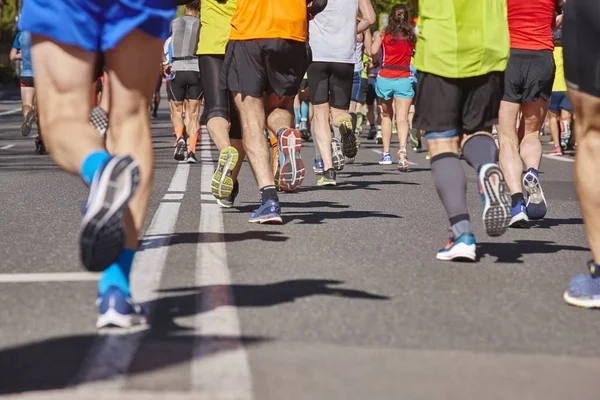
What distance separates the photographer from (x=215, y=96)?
30.1 ft

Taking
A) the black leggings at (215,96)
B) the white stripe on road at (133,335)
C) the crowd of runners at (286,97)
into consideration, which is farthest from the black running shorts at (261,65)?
the white stripe on road at (133,335)

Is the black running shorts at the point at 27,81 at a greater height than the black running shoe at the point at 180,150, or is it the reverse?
the black running shorts at the point at 27,81

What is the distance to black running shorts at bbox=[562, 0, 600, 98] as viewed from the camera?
526 cm

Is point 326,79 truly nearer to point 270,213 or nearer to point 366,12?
point 366,12

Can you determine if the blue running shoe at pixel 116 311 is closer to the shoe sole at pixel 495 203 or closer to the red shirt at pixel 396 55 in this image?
the shoe sole at pixel 495 203

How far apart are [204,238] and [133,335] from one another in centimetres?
298

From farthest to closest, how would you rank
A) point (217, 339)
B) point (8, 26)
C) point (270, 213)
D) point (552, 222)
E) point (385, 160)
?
point (8, 26), point (385, 160), point (552, 222), point (270, 213), point (217, 339)

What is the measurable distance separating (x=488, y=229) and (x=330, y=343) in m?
2.12

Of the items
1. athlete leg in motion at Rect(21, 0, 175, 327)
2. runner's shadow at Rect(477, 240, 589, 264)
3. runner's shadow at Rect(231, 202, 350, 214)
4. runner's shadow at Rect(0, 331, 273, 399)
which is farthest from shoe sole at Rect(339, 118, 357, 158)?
runner's shadow at Rect(0, 331, 273, 399)

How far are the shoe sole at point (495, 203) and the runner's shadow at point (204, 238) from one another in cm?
144

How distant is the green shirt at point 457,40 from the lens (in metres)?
6.56

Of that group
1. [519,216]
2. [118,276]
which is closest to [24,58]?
[519,216]

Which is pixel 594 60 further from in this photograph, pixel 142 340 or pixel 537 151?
pixel 537 151

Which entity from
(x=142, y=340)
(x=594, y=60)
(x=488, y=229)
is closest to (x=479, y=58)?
(x=488, y=229)
